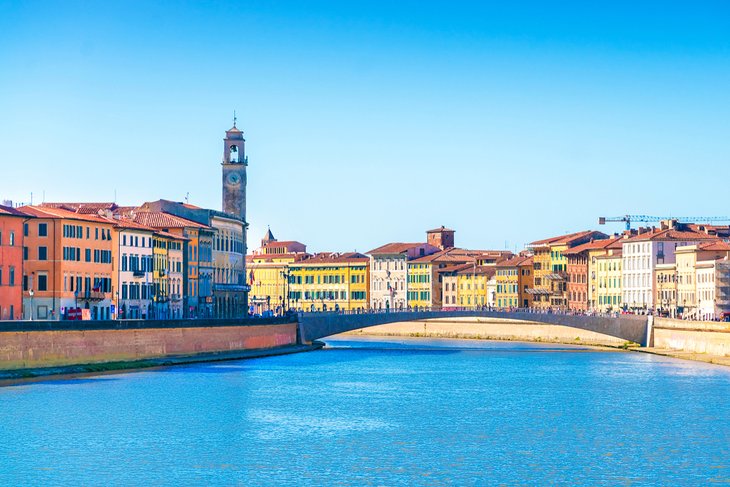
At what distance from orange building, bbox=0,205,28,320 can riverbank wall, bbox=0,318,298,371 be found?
8181 mm

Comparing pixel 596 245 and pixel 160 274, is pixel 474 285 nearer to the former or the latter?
pixel 596 245

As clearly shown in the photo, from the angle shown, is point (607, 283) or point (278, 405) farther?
point (607, 283)

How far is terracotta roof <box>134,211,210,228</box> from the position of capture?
11400 centimetres

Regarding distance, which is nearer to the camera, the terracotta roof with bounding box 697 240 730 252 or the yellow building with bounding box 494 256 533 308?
the terracotta roof with bounding box 697 240 730 252

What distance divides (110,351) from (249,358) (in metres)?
16.8

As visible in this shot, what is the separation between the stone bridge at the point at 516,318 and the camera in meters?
114

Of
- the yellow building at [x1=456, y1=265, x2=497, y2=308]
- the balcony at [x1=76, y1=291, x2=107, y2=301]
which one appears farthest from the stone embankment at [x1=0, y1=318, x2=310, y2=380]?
the yellow building at [x1=456, y1=265, x2=497, y2=308]

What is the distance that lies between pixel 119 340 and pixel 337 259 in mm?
101188

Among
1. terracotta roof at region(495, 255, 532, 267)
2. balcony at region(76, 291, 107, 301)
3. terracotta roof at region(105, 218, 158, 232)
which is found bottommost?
balcony at region(76, 291, 107, 301)

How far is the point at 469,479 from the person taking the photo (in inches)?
1871

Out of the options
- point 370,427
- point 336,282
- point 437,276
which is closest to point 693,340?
point 370,427

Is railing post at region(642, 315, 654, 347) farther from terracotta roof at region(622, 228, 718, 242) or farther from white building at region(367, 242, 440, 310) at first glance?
white building at region(367, 242, 440, 310)

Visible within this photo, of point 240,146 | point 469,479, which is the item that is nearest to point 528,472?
point 469,479

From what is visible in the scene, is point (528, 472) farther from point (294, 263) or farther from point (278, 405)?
point (294, 263)
